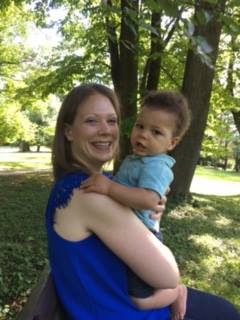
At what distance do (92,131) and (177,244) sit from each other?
17.7 ft

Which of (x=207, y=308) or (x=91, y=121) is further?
(x=207, y=308)

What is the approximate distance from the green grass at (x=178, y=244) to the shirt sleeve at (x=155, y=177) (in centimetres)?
274

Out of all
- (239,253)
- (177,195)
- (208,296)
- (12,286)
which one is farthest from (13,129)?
(208,296)

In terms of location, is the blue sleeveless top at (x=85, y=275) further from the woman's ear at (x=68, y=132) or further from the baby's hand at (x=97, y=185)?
the woman's ear at (x=68, y=132)

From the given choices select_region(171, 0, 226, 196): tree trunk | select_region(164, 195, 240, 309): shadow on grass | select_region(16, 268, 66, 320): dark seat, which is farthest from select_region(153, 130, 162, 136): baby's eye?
select_region(171, 0, 226, 196): tree trunk

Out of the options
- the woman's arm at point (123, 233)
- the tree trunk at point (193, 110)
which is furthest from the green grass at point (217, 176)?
the woman's arm at point (123, 233)

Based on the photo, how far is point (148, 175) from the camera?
2195mm

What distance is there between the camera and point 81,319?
210 centimetres

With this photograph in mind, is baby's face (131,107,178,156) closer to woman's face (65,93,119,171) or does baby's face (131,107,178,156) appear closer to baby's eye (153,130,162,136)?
baby's eye (153,130,162,136)

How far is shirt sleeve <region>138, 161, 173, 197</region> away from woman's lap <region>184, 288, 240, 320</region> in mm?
725

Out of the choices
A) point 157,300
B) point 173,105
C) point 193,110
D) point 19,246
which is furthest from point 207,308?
point 193,110

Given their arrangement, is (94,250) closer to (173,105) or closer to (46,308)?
(46,308)

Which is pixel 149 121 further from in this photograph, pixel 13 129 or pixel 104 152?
pixel 13 129

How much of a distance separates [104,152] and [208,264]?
4.78 m
